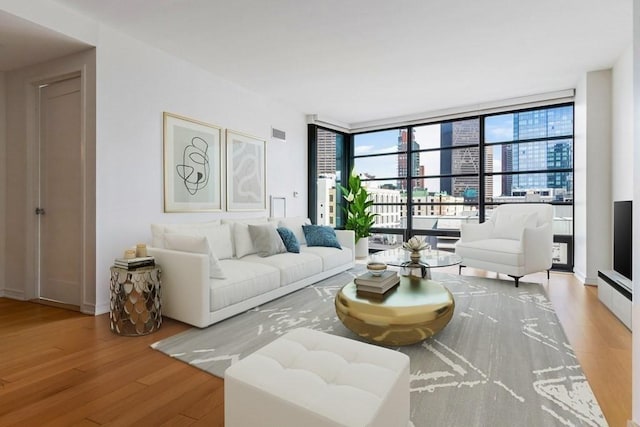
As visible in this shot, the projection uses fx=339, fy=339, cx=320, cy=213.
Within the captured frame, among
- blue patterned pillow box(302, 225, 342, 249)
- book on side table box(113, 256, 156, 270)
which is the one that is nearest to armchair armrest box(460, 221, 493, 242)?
blue patterned pillow box(302, 225, 342, 249)

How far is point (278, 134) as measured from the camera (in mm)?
5336

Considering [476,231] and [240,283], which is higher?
[476,231]

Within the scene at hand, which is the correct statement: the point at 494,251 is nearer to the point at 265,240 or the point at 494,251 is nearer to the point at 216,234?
the point at 265,240

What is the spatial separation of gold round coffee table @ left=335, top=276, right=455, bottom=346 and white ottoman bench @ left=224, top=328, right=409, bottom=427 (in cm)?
70

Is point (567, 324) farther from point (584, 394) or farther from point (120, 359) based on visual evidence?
point (120, 359)

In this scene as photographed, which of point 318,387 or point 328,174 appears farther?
point 328,174

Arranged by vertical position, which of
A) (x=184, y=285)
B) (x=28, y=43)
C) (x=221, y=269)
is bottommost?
(x=184, y=285)

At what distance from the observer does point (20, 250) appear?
3.60 m

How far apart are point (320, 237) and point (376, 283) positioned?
7.12 ft

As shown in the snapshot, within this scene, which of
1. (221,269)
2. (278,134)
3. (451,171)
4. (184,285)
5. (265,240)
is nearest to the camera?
(184,285)

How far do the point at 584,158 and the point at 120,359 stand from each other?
533 cm

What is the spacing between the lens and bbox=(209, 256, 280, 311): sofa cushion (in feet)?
9.04

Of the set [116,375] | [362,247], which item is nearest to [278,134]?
[362,247]

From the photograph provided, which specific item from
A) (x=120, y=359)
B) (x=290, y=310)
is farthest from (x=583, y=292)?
(x=120, y=359)
